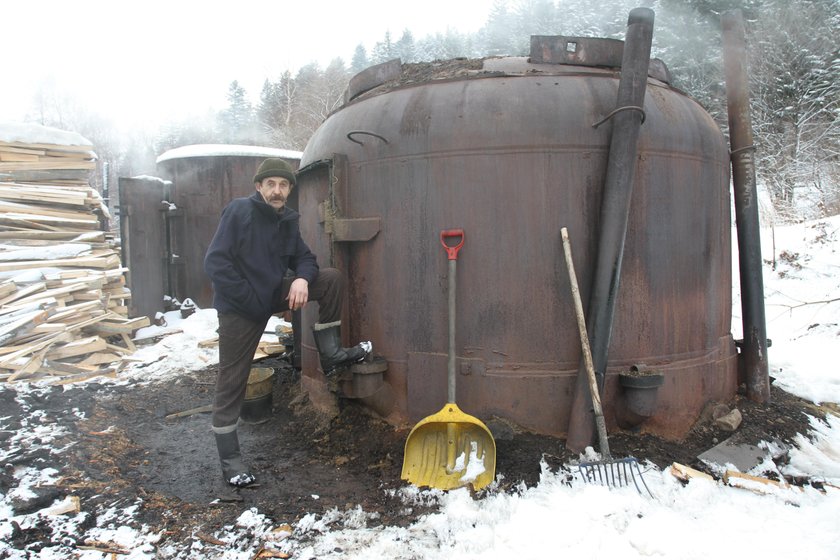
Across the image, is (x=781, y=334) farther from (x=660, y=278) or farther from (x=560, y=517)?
(x=560, y=517)

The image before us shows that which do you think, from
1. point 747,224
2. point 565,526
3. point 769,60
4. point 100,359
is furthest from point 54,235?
point 769,60

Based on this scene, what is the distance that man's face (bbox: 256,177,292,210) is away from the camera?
3357 millimetres

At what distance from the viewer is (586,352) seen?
311 centimetres

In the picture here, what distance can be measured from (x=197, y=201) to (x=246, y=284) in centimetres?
689

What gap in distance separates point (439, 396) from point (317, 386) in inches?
49.4

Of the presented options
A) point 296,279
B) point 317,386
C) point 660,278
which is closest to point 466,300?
Answer: point 296,279

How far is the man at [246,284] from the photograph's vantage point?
3.18m

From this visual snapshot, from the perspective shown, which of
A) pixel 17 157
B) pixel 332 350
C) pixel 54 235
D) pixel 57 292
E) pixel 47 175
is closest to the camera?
pixel 332 350

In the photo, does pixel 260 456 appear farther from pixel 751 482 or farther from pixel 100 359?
pixel 100 359

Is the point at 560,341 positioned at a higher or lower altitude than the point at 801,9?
lower

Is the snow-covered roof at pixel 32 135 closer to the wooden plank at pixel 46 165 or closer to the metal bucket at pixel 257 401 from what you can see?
the wooden plank at pixel 46 165

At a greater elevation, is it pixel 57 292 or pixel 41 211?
pixel 41 211

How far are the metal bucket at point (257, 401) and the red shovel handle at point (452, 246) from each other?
6.98 feet

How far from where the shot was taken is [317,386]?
4.24 metres
